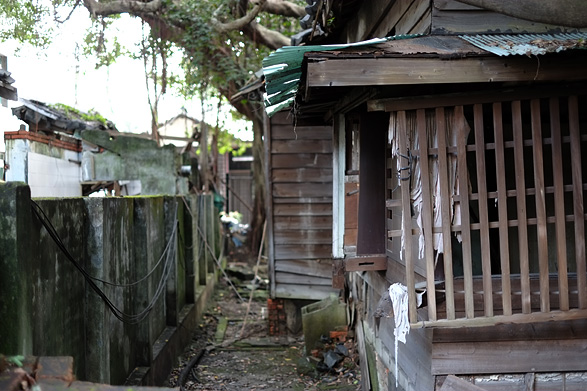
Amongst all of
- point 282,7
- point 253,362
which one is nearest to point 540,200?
point 253,362

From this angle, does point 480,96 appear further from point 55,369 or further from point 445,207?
point 55,369

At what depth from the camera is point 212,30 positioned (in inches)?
602

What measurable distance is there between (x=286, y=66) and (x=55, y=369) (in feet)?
9.57

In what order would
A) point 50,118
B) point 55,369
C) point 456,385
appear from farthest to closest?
point 50,118
point 456,385
point 55,369

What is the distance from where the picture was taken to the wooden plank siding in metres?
12.6

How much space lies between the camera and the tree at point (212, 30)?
1438 cm

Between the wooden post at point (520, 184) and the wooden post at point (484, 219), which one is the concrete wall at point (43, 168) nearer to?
the wooden post at point (484, 219)

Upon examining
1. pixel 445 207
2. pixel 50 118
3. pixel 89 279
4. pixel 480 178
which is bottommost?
pixel 89 279

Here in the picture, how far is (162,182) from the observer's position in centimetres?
1530

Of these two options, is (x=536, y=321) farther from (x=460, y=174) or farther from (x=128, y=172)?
(x=128, y=172)

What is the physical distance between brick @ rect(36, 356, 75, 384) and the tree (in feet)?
34.6

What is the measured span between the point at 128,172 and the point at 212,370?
21.2 feet

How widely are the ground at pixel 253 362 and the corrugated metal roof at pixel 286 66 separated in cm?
566

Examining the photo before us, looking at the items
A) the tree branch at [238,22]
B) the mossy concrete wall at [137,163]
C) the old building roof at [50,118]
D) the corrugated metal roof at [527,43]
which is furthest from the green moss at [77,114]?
the corrugated metal roof at [527,43]
